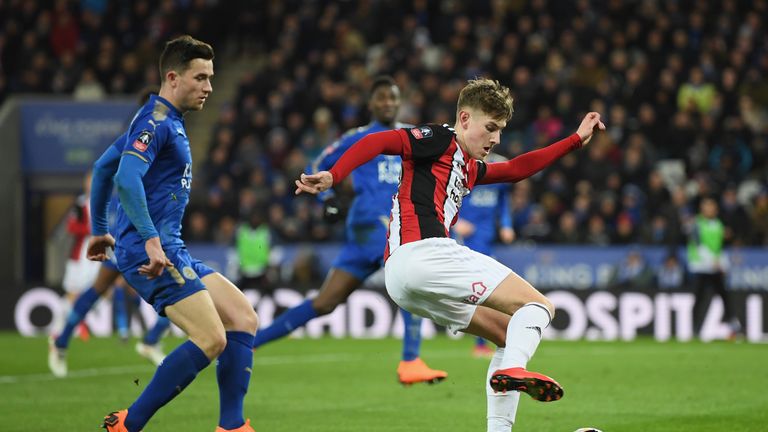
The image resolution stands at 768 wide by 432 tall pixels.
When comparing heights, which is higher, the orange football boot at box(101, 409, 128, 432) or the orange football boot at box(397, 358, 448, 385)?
the orange football boot at box(101, 409, 128, 432)

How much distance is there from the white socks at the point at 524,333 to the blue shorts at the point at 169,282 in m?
1.72

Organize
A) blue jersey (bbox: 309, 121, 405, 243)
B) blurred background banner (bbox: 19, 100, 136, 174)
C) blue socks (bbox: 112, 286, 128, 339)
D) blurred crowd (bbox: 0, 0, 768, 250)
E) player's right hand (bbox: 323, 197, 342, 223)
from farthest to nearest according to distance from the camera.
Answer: blurred background banner (bbox: 19, 100, 136, 174) < blurred crowd (bbox: 0, 0, 768, 250) < blue socks (bbox: 112, 286, 128, 339) < blue jersey (bbox: 309, 121, 405, 243) < player's right hand (bbox: 323, 197, 342, 223)

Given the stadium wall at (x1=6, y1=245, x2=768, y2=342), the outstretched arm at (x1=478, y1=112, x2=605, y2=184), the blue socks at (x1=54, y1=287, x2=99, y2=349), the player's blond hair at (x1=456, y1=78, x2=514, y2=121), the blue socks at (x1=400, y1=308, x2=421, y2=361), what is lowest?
the stadium wall at (x1=6, y1=245, x2=768, y2=342)

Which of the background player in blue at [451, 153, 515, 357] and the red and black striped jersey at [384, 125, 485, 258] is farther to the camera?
the background player in blue at [451, 153, 515, 357]

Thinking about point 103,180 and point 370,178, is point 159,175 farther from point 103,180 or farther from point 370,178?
point 370,178

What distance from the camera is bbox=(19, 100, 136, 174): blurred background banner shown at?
2208cm

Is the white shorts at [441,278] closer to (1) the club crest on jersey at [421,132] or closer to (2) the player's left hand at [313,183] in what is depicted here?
(1) the club crest on jersey at [421,132]

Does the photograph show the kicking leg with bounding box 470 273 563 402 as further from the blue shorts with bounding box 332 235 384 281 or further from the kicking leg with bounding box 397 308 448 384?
the blue shorts with bounding box 332 235 384 281

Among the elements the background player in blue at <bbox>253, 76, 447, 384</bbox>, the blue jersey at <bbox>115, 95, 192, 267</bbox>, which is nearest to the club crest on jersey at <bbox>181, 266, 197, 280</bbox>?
the blue jersey at <bbox>115, 95, 192, 267</bbox>

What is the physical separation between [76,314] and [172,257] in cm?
553

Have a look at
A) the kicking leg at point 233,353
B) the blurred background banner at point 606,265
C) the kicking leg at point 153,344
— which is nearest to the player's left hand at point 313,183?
the kicking leg at point 233,353

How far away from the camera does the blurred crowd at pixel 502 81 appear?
65.2ft

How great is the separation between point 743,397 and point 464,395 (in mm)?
2211

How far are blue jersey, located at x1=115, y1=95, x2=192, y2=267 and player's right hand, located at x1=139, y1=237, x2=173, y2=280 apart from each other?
0.15 meters
